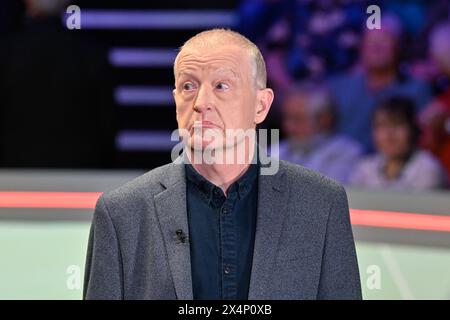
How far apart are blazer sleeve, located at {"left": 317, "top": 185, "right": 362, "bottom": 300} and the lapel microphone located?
0.70 feet

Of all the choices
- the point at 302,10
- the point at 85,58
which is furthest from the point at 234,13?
the point at 85,58

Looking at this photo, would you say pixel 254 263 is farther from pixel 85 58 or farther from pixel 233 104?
pixel 85 58

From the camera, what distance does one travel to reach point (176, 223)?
139 centimetres

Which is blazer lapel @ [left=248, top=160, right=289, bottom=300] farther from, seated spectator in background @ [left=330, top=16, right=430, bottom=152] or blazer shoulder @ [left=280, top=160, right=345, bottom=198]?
seated spectator in background @ [left=330, top=16, right=430, bottom=152]

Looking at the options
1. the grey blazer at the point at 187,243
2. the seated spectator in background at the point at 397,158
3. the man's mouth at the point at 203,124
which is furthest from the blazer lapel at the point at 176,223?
the seated spectator in background at the point at 397,158

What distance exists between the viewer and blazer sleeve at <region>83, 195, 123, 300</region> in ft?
4.51

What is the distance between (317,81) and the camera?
13.8 feet

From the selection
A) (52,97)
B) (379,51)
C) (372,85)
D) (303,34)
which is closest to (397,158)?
(372,85)

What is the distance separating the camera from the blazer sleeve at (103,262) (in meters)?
1.37

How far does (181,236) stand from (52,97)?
3107mm

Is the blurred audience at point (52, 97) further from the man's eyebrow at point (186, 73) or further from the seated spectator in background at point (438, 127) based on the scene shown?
the man's eyebrow at point (186, 73)

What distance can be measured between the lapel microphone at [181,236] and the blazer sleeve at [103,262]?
9 cm

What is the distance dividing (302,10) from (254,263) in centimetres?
304

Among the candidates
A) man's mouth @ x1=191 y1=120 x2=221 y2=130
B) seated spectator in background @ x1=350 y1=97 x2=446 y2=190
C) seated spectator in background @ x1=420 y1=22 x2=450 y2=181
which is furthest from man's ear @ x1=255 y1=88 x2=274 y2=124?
seated spectator in background @ x1=420 y1=22 x2=450 y2=181
